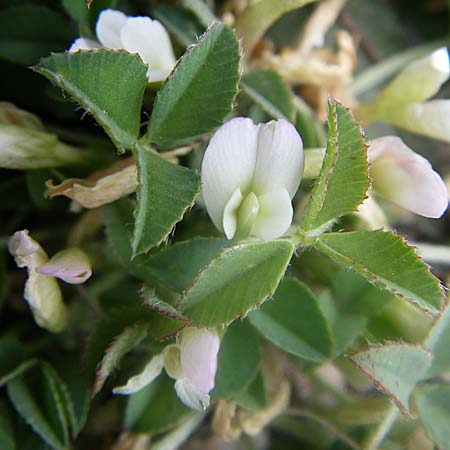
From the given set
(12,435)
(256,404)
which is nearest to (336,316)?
(256,404)

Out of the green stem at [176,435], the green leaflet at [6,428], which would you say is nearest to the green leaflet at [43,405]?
the green leaflet at [6,428]

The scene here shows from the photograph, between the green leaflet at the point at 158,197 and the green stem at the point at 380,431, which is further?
the green stem at the point at 380,431

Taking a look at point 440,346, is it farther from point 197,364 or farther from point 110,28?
point 110,28

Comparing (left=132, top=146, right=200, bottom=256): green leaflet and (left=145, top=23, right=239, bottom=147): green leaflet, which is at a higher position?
(left=145, top=23, right=239, bottom=147): green leaflet

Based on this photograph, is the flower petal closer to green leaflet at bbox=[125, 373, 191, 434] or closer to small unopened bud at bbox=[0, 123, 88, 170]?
small unopened bud at bbox=[0, 123, 88, 170]

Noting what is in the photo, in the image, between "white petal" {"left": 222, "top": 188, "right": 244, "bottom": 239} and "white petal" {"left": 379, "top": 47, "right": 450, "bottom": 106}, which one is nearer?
"white petal" {"left": 222, "top": 188, "right": 244, "bottom": 239}

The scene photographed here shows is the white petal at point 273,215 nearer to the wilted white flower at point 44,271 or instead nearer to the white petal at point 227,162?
the white petal at point 227,162

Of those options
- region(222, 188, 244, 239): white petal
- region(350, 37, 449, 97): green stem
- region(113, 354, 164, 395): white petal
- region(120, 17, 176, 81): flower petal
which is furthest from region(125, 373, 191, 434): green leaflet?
region(350, 37, 449, 97): green stem
